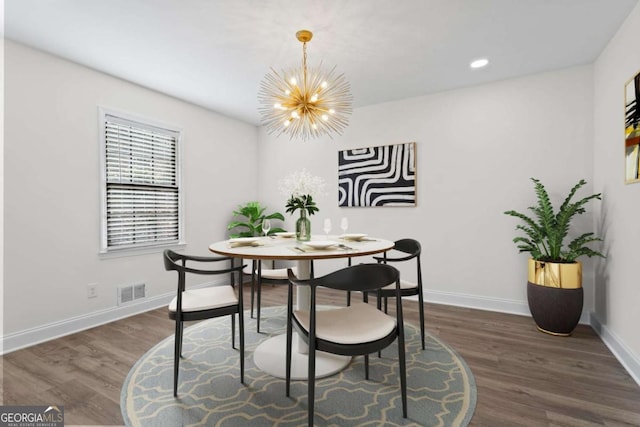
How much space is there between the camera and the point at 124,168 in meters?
3.51

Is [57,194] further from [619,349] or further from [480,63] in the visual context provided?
[619,349]

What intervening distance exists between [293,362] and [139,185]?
8.99 feet

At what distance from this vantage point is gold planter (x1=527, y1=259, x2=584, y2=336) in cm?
278

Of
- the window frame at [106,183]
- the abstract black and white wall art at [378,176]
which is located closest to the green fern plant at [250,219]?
the window frame at [106,183]

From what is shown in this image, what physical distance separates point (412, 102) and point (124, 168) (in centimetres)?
357

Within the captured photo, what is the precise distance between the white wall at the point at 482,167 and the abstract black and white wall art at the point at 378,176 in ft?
0.37

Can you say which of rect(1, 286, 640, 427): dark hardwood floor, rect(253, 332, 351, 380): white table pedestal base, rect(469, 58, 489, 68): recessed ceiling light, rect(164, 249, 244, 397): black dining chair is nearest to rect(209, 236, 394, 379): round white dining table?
rect(253, 332, 351, 380): white table pedestal base

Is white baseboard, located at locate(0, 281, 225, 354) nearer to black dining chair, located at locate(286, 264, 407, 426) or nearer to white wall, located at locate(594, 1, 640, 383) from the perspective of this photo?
black dining chair, located at locate(286, 264, 407, 426)

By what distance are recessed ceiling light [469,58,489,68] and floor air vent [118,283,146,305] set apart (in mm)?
4330

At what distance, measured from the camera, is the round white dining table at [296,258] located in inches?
75.9

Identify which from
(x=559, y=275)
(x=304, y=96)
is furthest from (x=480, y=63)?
Answer: (x=559, y=275)

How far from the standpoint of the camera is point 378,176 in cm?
433

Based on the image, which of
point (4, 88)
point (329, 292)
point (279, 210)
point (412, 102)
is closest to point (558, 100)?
point (412, 102)

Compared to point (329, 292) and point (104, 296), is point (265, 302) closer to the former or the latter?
point (329, 292)
